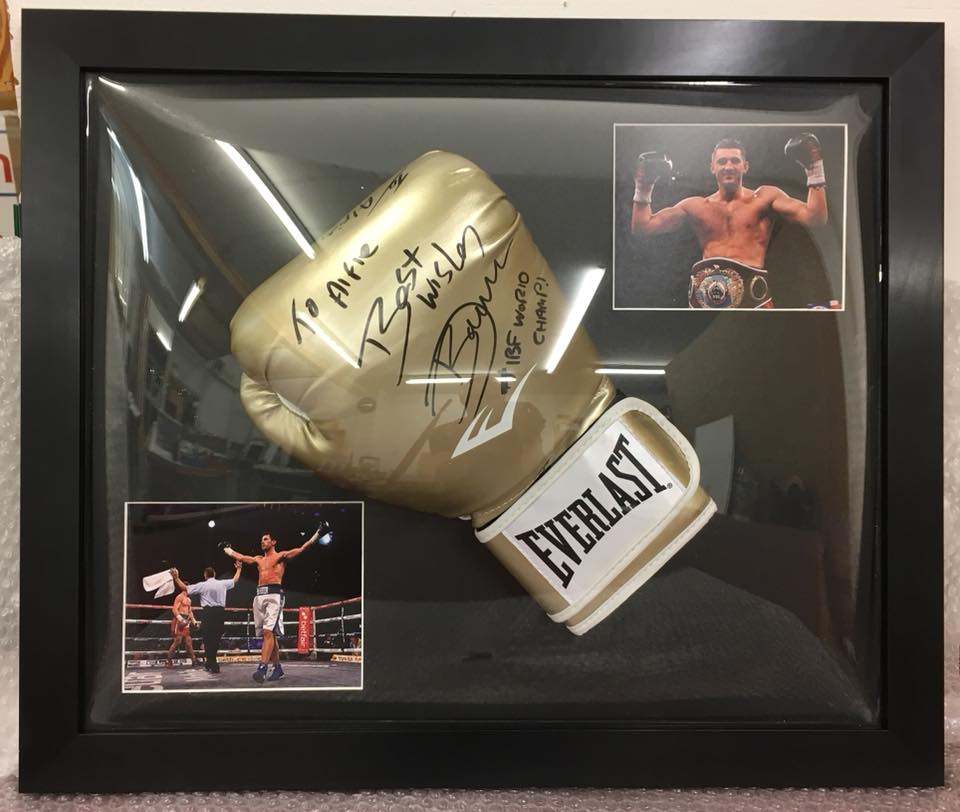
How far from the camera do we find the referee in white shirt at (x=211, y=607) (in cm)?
59

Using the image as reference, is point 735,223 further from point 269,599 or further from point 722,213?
point 269,599

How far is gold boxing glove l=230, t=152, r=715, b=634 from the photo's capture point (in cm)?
56

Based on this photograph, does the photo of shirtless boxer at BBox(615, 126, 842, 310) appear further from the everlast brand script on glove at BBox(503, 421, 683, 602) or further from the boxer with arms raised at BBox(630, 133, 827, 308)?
the everlast brand script on glove at BBox(503, 421, 683, 602)

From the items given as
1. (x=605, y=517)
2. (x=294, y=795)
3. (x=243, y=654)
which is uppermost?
(x=605, y=517)

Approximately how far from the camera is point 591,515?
60cm

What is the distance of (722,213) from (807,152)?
85 mm

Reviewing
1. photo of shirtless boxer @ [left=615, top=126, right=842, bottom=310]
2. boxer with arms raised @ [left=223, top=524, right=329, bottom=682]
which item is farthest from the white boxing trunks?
photo of shirtless boxer @ [left=615, top=126, right=842, bottom=310]

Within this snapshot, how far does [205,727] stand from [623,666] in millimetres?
337

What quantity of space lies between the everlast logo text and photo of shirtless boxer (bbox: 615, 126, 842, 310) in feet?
0.45

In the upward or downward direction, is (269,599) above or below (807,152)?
below

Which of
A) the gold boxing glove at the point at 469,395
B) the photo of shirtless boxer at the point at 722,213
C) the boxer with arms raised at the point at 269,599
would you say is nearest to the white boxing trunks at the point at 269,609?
the boxer with arms raised at the point at 269,599

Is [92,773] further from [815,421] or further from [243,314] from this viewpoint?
[815,421]
